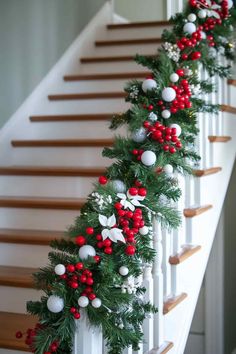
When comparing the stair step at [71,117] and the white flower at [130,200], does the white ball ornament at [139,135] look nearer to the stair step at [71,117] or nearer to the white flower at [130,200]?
the white flower at [130,200]

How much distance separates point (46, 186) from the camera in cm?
296

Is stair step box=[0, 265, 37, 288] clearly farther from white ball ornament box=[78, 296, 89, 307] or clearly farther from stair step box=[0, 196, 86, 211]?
white ball ornament box=[78, 296, 89, 307]

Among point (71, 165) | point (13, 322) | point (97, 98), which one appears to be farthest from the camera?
point (97, 98)

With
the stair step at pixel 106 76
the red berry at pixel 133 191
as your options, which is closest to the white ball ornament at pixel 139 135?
the red berry at pixel 133 191

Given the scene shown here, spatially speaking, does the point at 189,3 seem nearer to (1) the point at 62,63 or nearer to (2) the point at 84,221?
(2) the point at 84,221

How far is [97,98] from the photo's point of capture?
11.9ft

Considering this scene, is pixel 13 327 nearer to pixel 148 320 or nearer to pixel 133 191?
pixel 148 320

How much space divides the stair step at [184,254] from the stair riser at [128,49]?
2.29 meters

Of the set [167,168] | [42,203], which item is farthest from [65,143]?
[167,168]

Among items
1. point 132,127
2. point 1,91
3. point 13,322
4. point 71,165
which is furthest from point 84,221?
point 1,91

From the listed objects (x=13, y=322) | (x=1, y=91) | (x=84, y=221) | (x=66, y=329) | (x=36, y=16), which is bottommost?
(x=13, y=322)

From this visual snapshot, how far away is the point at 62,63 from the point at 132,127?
257 centimetres

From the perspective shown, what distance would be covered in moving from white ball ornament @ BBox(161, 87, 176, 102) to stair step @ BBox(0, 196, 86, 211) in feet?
3.43

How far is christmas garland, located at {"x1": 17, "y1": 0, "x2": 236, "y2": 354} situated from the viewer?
133 cm
